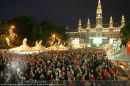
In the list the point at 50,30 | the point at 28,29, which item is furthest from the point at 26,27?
the point at 50,30

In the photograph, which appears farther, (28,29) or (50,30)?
(50,30)

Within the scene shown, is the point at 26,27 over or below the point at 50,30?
below

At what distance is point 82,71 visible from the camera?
25.3 m

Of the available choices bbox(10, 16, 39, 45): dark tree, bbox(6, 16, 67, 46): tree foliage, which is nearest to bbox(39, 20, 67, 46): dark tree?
bbox(6, 16, 67, 46): tree foliage

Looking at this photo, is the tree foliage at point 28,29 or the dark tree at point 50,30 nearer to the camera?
the tree foliage at point 28,29

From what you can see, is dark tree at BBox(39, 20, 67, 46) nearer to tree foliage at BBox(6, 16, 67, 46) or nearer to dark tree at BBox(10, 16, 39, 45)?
tree foliage at BBox(6, 16, 67, 46)

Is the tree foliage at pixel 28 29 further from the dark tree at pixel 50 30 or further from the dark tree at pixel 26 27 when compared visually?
the dark tree at pixel 50 30

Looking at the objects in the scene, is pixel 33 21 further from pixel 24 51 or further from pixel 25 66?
pixel 25 66

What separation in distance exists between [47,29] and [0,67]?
343ft

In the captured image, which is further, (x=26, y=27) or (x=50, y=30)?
(x=50, y=30)

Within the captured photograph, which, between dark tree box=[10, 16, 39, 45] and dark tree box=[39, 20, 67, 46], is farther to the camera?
dark tree box=[39, 20, 67, 46]

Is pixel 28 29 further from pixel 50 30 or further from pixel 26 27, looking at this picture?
pixel 50 30

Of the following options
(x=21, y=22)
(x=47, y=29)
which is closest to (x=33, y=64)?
(x=21, y=22)

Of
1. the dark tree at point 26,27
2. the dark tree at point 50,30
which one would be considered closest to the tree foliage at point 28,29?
the dark tree at point 26,27
